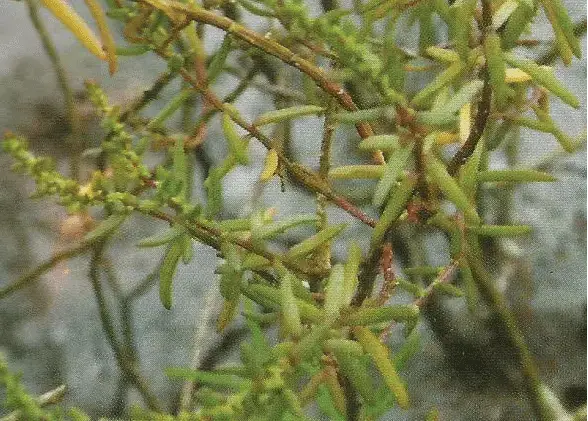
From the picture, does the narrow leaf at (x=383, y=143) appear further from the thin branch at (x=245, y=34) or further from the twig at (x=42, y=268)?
the twig at (x=42, y=268)

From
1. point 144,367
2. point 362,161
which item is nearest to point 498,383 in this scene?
point 362,161

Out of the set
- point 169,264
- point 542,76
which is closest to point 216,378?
point 169,264

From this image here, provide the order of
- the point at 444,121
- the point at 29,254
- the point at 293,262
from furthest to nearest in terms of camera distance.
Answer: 1. the point at 29,254
2. the point at 293,262
3. the point at 444,121

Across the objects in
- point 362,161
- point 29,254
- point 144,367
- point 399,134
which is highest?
point 399,134

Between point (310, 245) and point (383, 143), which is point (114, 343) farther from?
point (383, 143)

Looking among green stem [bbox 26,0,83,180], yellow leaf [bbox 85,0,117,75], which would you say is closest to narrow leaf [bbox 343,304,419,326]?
yellow leaf [bbox 85,0,117,75]

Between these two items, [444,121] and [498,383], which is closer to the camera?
[444,121]

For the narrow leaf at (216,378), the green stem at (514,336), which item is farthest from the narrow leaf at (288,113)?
the green stem at (514,336)

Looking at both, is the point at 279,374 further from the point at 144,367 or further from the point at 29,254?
the point at 29,254

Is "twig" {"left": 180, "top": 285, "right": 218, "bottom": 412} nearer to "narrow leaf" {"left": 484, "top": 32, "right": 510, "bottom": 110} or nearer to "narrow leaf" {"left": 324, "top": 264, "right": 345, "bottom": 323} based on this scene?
"narrow leaf" {"left": 324, "top": 264, "right": 345, "bottom": 323}
